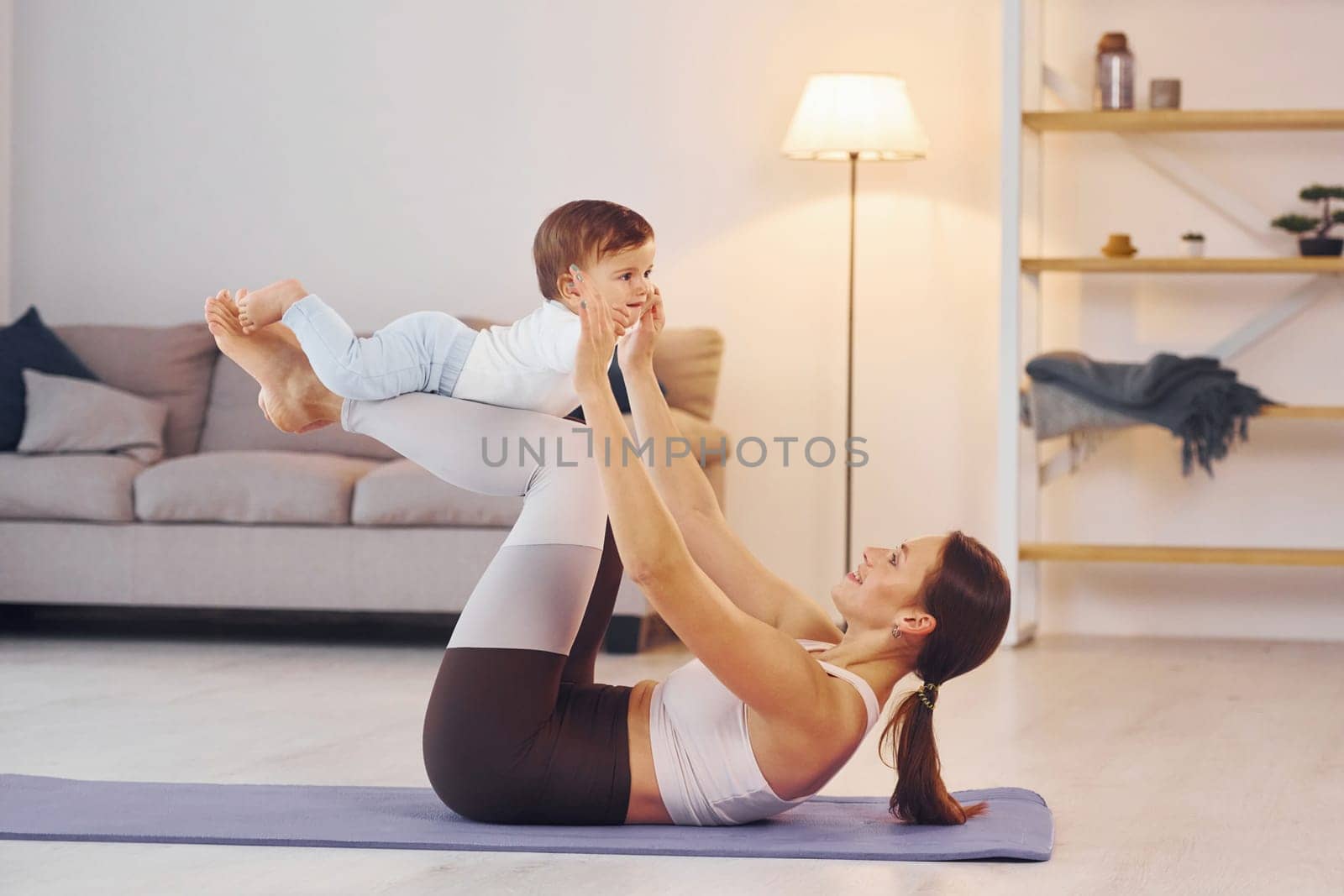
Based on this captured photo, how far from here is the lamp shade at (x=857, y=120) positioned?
4273 millimetres

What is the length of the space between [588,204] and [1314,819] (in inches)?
54.5

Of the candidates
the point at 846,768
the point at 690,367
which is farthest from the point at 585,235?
the point at 690,367

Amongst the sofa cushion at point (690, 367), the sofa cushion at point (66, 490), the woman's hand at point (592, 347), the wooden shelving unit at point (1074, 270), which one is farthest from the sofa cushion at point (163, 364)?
the woman's hand at point (592, 347)

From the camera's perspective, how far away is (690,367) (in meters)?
4.44

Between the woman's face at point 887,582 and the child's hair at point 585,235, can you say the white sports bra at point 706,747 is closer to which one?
the woman's face at point 887,582

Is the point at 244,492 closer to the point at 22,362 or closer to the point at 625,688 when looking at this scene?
the point at 22,362

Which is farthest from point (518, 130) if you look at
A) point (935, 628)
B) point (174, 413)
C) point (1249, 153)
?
point (935, 628)

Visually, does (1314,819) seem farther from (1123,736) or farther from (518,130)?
(518,130)

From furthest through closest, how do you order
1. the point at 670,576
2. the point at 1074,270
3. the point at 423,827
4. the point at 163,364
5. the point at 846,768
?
the point at 163,364
the point at 1074,270
the point at 846,768
the point at 423,827
the point at 670,576

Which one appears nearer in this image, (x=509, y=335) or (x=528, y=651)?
(x=528, y=651)

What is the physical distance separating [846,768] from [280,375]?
3.92 feet

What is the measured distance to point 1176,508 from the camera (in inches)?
180

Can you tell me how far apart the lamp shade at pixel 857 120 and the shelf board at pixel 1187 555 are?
1144mm

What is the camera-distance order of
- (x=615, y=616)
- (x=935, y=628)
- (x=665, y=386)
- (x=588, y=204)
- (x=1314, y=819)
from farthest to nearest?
(x=665, y=386), (x=615, y=616), (x=1314, y=819), (x=588, y=204), (x=935, y=628)
